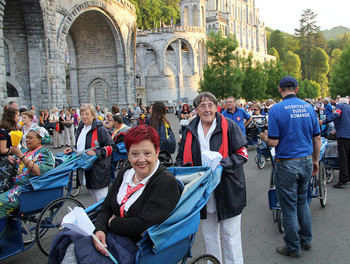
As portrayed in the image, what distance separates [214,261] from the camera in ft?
10.2

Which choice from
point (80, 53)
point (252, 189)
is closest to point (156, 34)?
point (80, 53)

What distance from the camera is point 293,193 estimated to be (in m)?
4.05

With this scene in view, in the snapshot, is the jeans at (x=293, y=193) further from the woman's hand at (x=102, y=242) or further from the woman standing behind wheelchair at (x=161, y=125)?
the woman standing behind wheelchair at (x=161, y=125)

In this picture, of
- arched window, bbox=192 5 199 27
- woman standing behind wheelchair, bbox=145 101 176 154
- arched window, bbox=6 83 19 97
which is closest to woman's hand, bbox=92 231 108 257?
woman standing behind wheelchair, bbox=145 101 176 154

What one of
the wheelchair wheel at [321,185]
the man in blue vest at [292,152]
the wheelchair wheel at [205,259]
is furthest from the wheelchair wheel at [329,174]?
the wheelchair wheel at [205,259]

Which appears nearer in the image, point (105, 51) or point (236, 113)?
point (236, 113)

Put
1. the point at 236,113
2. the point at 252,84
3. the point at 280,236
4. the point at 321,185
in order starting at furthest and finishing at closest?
1. the point at 252,84
2. the point at 236,113
3. the point at 321,185
4. the point at 280,236

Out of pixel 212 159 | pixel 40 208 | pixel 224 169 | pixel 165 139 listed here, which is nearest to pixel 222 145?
pixel 224 169

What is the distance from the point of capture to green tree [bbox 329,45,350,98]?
151 ft

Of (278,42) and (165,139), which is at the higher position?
(278,42)

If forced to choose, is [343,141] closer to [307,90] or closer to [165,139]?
[165,139]

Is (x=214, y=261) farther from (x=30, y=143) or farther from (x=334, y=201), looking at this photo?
(x=334, y=201)

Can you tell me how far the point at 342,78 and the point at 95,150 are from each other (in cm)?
4983

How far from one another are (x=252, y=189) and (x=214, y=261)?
4.61 meters
